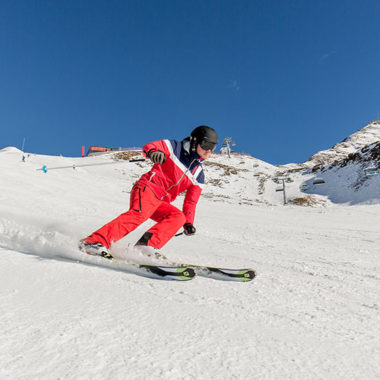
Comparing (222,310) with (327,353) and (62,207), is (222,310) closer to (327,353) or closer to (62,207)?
(327,353)

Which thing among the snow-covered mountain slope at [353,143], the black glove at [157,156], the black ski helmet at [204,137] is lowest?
the black glove at [157,156]

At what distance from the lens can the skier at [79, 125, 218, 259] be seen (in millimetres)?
2525

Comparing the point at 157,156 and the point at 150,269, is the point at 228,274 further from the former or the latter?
the point at 157,156

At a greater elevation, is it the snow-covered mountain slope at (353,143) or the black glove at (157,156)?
the snow-covered mountain slope at (353,143)

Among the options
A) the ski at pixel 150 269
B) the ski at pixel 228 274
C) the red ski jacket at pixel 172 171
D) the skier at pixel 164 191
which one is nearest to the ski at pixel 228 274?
the ski at pixel 228 274

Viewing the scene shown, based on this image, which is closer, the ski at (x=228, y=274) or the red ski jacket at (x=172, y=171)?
the ski at (x=228, y=274)

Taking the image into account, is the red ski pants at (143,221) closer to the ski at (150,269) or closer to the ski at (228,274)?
the ski at (150,269)

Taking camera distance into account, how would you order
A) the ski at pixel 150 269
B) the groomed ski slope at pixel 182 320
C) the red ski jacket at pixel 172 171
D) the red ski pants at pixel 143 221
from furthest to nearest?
the red ski jacket at pixel 172 171, the red ski pants at pixel 143 221, the ski at pixel 150 269, the groomed ski slope at pixel 182 320

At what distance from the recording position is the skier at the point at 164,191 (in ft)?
8.29

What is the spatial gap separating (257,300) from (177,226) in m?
1.34

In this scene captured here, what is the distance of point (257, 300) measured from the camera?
1.56 meters

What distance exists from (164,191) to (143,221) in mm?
463

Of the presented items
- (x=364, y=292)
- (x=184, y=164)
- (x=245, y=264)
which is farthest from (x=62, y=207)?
(x=364, y=292)

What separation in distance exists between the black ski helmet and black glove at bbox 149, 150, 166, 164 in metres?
0.46
